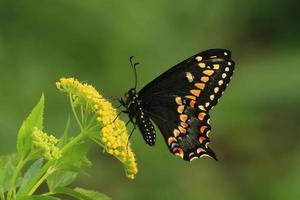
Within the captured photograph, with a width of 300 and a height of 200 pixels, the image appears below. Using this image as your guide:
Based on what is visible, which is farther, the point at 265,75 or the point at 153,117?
the point at 265,75

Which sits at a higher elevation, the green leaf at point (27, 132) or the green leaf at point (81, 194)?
the green leaf at point (27, 132)

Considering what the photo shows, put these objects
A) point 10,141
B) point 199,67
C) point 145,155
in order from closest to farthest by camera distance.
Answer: point 199,67 < point 10,141 < point 145,155

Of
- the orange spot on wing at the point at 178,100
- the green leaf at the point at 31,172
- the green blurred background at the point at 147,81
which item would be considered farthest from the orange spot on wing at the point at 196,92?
the green blurred background at the point at 147,81

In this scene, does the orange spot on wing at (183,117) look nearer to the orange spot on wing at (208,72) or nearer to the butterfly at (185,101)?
the butterfly at (185,101)

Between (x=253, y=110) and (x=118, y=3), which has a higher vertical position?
(x=118, y=3)

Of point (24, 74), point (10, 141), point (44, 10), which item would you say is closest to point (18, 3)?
point (44, 10)

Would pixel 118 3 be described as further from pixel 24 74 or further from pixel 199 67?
pixel 199 67
